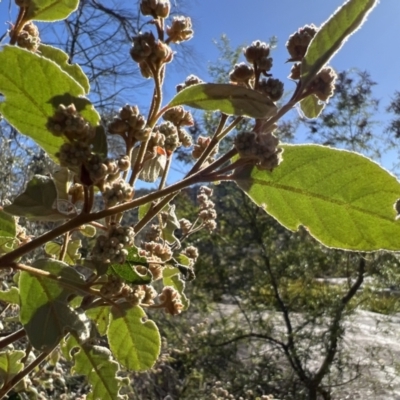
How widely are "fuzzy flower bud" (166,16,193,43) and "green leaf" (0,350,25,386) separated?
0.37 meters

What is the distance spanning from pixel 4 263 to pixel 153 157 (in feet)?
0.60

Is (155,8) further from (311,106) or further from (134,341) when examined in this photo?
(134,341)

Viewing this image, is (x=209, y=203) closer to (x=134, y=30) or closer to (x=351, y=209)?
(x=351, y=209)

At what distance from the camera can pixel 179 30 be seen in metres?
0.51

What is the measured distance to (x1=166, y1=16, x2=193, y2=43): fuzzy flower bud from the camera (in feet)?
1.65

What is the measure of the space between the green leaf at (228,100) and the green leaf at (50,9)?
19 cm

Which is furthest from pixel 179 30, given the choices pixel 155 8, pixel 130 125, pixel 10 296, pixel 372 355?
pixel 372 355

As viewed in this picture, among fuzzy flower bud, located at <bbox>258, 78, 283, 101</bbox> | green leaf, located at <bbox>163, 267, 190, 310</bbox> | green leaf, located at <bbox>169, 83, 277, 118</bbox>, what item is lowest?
green leaf, located at <bbox>163, 267, 190, 310</bbox>

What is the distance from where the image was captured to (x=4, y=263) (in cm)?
41

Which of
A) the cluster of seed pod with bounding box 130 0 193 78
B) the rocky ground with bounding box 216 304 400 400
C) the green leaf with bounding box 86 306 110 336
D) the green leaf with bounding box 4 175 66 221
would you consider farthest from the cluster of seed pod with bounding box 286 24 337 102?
the rocky ground with bounding box 216 304 400 400

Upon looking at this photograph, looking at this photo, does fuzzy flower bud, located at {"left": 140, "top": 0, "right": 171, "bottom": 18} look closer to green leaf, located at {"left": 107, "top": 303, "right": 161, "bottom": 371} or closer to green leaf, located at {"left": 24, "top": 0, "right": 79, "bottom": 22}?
green leaf, located at {"left": 24, "top": 0, "right": 79, "bottom": 22}

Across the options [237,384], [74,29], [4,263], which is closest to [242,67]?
[4,263]

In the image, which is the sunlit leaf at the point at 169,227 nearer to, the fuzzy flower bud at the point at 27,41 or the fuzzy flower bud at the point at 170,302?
the fuzzy flower bud at the point at 170,302

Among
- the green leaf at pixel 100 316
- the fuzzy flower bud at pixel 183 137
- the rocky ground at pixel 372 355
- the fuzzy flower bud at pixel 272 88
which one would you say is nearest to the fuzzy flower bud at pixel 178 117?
the fuzzy flower bud at pixel 183 137
